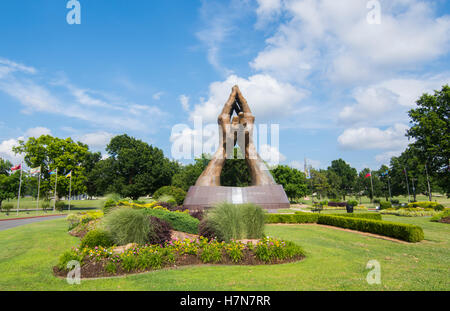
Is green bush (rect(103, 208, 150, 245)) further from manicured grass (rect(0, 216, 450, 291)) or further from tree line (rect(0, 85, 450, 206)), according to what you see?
tree line (rect(0, 85, 450, 206))

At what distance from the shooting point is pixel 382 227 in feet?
40.4

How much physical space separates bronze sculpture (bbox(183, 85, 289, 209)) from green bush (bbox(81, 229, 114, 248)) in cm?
1198

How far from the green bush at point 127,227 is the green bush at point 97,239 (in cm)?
29

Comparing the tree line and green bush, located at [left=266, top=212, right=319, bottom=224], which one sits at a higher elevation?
the tree line

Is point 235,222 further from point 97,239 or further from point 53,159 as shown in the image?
point 53,159

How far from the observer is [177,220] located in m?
11.1

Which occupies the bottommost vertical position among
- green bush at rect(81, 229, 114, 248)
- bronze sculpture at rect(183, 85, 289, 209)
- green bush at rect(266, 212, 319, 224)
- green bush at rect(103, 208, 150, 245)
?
green bush at rect(266, 212, 319, 224)

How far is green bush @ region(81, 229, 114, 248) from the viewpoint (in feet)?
27.9

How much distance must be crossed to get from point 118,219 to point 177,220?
315 centimetres

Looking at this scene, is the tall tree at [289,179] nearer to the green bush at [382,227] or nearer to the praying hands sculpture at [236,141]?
the praying hands sculpture at [236,141]

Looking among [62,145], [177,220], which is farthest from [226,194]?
[62,145]

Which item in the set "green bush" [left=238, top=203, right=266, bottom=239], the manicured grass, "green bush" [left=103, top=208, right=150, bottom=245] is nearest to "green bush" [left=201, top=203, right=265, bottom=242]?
"green bush" [left=238, top=203, right=266, bottom=239]

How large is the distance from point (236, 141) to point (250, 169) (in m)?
3.62

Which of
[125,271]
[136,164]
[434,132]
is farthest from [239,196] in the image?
[136,164]
